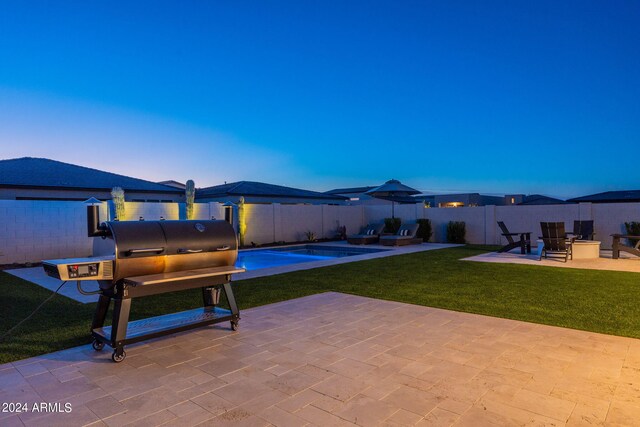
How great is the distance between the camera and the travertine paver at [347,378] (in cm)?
273

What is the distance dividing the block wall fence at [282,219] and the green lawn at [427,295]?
2646 millimetres

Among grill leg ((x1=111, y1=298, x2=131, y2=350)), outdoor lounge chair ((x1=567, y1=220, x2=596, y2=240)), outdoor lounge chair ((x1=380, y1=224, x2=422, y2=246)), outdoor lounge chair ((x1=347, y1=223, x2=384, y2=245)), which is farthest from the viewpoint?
outdoor lounge chair ((x1=347, y1=223, x2=384, y2=245))

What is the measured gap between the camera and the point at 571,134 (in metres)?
24.2

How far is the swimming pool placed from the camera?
1346cm

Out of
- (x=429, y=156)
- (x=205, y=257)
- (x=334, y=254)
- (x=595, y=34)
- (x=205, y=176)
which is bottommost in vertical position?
(x=334, y=254)

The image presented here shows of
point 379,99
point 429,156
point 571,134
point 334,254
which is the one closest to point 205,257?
point 334,254

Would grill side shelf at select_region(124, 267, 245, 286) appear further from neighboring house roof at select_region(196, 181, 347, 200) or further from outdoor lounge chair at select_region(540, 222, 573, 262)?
neighboring house roof at select_region(196, 181, 347, 200)

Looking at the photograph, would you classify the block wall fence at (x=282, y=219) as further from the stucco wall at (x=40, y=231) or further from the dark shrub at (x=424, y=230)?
the dark shrub at (x=424, y=230)

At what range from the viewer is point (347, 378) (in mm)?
3387

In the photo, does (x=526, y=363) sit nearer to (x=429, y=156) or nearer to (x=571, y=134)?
(x=571, y=134)

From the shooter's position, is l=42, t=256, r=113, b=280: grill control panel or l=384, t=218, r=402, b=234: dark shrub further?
l=384, t=218, r=402, b=234: dark shrub

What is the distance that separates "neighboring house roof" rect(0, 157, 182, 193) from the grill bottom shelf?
49.4 ft

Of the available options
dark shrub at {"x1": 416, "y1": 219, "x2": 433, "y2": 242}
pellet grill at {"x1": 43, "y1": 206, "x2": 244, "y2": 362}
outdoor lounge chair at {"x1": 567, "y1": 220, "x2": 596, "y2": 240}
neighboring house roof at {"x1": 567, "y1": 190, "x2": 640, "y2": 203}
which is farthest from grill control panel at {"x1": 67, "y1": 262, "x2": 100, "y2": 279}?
neighboring house roof at {"x1": 567, "y1": 190, "x2": 640, "y2": 203}

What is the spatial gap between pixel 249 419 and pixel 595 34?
63.3 ft
